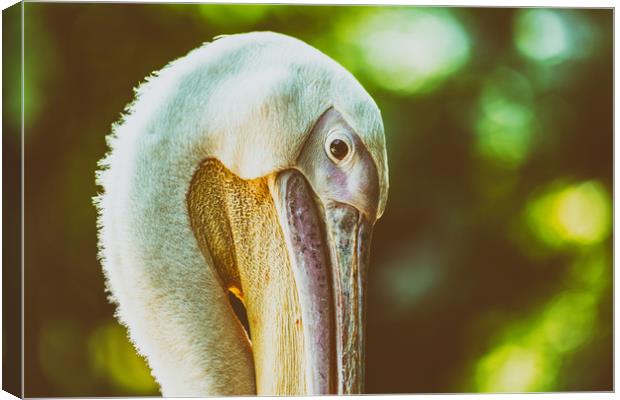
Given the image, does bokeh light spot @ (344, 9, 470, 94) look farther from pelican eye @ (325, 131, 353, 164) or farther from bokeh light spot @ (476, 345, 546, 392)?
bokeh light spot @ (476, 345, 546, 392)

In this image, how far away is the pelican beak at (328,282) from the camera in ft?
11.1

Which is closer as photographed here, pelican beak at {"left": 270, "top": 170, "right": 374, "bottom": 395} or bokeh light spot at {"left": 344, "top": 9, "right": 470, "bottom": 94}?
pelican beak at {"left": 270, "top": 170, "right": 374, "bottom": 395}

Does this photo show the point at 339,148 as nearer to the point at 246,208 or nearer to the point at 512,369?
the point at 246,208

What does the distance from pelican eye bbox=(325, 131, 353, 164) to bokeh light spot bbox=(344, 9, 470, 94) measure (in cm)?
112

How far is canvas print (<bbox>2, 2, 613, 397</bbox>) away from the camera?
3404 mm

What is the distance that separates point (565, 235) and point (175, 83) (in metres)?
2.27

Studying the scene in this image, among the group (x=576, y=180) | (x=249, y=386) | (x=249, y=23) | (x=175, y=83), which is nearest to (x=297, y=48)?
(x=175, y=83)

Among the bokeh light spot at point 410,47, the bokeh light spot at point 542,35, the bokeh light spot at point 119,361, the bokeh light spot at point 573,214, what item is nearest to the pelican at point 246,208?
the bokeh light spot at point 119,361

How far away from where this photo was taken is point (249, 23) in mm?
4277

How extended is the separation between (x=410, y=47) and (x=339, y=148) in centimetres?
125

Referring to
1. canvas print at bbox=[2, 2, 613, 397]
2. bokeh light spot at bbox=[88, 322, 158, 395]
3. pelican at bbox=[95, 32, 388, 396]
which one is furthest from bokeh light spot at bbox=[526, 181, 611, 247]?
bokeh light spot at bbox=[88, 322, 158, 395]

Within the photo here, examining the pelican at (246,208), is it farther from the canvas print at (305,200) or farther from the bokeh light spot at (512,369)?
the bokeh light spot at (512,369)

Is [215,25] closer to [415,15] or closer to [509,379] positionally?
[415,15]

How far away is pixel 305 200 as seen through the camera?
11.2 feet
